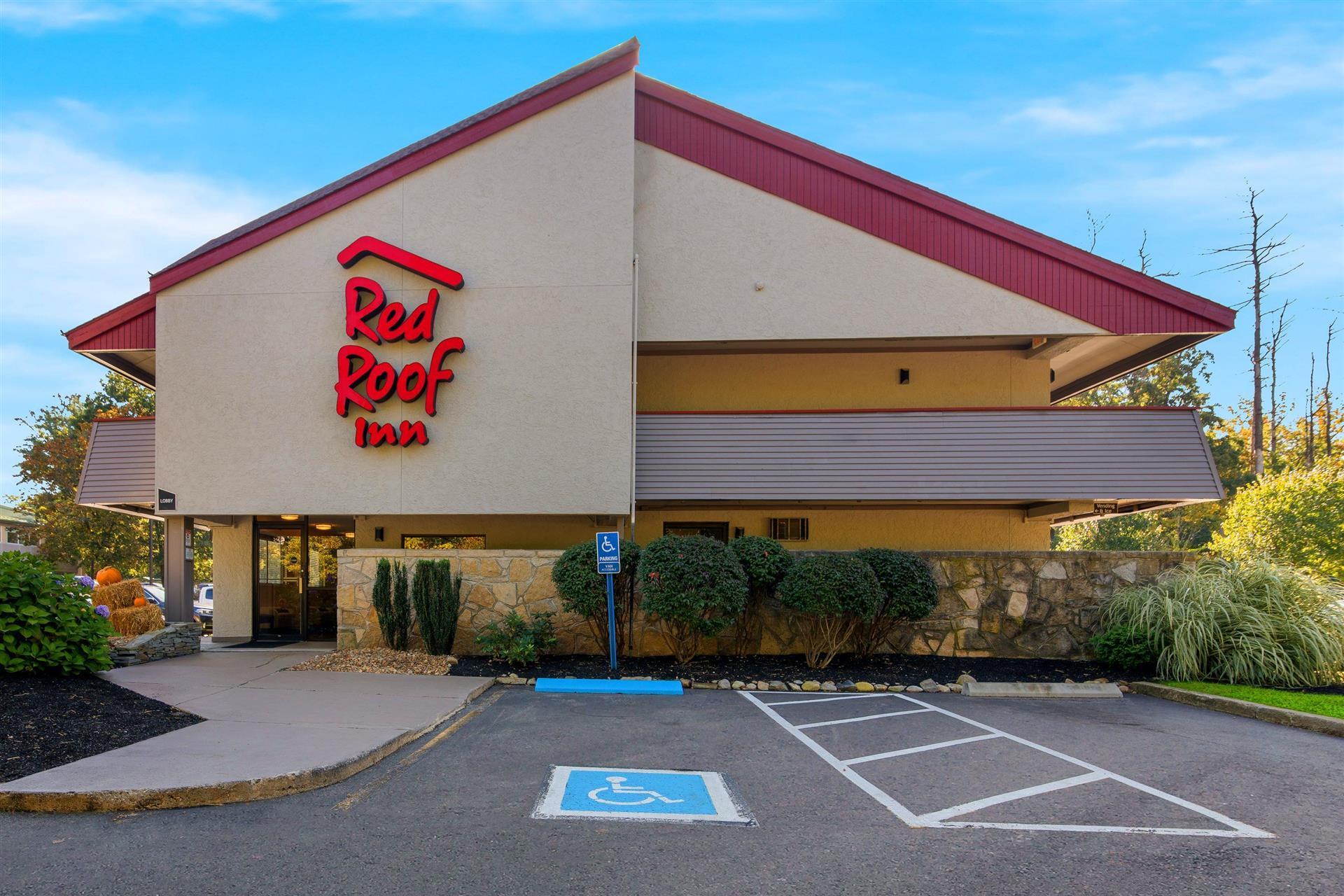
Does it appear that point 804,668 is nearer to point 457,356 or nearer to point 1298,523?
point 457,356

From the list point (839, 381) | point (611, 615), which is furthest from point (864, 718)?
point (839, 381)

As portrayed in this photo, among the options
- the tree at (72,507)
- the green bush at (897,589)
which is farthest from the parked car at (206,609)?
the green bush at (897,589)

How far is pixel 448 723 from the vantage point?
864cm

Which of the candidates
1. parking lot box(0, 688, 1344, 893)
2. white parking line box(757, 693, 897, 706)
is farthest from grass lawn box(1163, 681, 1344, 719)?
white parking line box(757, 693, 897, 706)

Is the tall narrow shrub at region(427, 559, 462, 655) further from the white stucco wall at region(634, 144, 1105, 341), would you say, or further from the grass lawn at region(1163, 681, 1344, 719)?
the grass lawn at region(1163, 681, 1344, 719)

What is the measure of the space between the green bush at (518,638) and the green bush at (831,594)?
11.7 feet

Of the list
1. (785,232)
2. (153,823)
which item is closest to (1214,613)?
(785,232)

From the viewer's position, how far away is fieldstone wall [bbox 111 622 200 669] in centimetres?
1246

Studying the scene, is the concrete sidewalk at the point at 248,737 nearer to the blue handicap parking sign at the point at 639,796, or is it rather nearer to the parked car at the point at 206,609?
the blue handicap parking sign at the point at 639,796

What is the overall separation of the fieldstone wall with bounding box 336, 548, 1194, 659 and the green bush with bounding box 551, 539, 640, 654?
48cm

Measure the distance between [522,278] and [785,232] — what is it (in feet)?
15.0

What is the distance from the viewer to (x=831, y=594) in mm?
11844

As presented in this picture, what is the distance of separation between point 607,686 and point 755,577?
2777 mm

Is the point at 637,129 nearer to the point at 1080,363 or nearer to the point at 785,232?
the point at 785,232
